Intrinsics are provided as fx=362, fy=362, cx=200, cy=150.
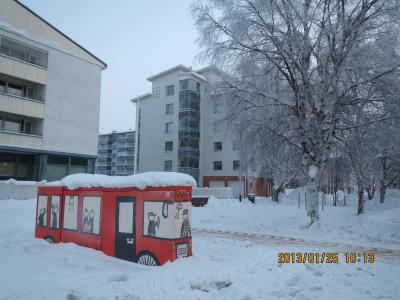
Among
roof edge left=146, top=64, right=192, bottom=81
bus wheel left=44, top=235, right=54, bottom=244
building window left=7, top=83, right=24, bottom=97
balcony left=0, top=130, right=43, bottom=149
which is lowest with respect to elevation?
bus wheel left=44, top=235, right=54, bottom=244

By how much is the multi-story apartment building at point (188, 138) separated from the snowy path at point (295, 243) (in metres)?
36.9

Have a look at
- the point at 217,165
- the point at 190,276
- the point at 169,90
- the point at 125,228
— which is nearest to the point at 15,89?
the point at 125,228

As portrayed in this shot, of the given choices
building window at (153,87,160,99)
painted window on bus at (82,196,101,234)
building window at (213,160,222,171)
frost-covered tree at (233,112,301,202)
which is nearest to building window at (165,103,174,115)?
building window at (153,87,160,99)

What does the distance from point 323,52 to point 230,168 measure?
37.5 m

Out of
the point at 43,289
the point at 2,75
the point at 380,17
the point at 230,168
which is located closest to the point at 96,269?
the point at 43,289

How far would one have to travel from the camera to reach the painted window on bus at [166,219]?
842cm

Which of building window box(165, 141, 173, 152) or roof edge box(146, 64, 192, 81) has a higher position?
roof edge box(146, 64, 192, 81)

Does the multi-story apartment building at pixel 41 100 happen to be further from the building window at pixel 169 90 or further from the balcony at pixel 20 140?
the building window at pixel 169 90

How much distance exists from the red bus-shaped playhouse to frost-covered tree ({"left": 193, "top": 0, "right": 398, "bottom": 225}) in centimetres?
863

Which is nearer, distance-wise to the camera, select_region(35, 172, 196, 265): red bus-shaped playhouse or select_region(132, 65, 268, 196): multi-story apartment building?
select_region(35, 172, 196, 265): red bus-shaped playhouse

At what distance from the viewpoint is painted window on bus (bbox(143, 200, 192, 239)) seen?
842 centimetres

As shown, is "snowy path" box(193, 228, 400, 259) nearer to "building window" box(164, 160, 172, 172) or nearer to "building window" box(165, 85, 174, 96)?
"building window" box(164, 160, 172, 172)

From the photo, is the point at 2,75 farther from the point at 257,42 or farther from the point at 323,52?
the point at 323,52

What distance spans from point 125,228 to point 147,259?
106 centimetres
